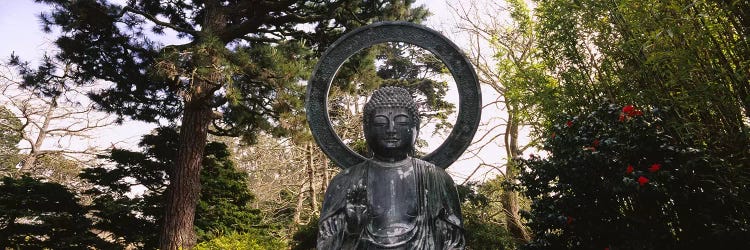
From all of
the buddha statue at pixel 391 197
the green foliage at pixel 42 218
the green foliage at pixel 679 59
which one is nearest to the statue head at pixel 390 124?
the buddha statue at pixel 391 197

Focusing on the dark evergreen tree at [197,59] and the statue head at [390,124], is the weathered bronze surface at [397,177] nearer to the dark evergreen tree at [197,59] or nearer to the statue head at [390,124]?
the statue head at [390,124]

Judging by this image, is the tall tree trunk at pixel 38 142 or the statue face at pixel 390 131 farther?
the tall tree trunk at pixel 38 142

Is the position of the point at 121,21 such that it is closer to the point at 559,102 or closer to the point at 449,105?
the point at 559,102

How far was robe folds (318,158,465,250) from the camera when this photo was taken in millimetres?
2916

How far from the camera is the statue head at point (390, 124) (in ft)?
10.2

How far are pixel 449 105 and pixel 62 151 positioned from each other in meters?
12.9

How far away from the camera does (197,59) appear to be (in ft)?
26.4

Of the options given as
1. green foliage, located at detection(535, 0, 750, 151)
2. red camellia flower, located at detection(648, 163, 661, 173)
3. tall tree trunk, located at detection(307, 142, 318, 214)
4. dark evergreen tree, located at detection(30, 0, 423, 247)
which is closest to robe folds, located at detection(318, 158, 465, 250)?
green foliage, located at detection(535, 0, 750, 151)

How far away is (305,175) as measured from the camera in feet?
55.5

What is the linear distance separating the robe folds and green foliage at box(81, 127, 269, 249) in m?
8.73

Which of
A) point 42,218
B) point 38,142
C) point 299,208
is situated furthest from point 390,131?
point 38,142

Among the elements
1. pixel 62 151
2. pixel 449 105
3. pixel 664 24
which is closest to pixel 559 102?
pixel 664 24

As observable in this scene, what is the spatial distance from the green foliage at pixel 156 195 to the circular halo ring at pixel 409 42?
8.42m

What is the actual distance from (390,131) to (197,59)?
19.4 ft
